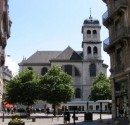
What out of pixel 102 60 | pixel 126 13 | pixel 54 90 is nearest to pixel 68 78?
pixel 54 90

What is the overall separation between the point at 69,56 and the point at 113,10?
191ft

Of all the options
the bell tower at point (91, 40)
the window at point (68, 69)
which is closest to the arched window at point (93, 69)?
the bell tower at point (91, 40)

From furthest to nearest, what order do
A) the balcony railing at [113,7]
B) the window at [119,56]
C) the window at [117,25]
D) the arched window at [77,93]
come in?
1. the arched window at [77,93]
2. the window at [117,25]
3. the window at [119,56]
4. the balcony railing at [113,7]

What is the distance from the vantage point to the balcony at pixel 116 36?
1335 inches

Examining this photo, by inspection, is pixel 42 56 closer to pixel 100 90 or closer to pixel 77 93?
pixel 77 93

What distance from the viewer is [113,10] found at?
37.2 m

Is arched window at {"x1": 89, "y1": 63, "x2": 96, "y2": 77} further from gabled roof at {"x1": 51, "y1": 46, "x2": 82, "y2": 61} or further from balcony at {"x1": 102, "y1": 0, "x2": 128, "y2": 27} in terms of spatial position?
balcony at {"x1": 102, "y1": 0, "x2": 128, "y2": 27}

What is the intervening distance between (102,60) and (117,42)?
55299 millimetres

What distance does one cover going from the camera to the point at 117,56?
3822 centimetres

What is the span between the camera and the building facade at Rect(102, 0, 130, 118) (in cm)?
3431

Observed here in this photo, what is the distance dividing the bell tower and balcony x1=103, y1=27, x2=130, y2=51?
51287 millimetres

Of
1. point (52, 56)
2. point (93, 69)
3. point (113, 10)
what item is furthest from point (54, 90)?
point (52, 56)

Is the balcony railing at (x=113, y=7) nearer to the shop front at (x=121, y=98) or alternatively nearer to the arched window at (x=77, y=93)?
the shop front at (x=121, y=98)

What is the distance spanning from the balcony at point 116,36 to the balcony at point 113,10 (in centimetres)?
174
